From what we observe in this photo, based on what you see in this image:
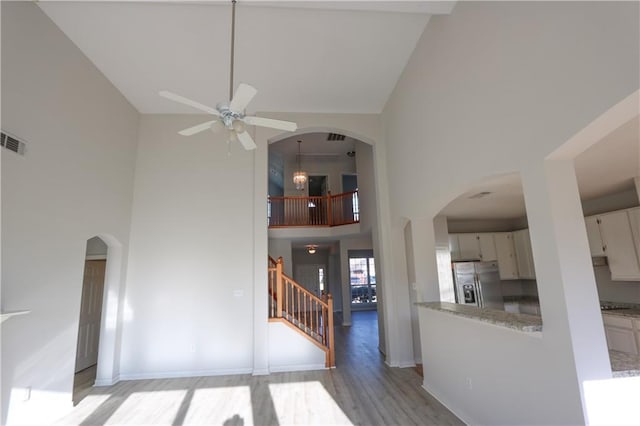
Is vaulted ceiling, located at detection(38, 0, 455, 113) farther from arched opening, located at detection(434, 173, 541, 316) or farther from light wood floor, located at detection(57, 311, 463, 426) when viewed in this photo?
light wood floor, located at detection(57, 311, 463, 426)

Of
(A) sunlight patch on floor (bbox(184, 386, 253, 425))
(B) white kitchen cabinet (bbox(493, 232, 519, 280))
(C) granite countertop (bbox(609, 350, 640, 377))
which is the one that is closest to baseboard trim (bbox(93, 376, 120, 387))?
(A) sunlight patch on floor (bbox(184, 386, 253, 425))

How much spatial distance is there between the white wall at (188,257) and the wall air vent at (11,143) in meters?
2.26

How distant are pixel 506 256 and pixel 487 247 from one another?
1.38 ft

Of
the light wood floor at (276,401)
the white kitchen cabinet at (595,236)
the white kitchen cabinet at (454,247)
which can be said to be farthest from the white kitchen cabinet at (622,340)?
the white kitchen cabinet at (454,247)

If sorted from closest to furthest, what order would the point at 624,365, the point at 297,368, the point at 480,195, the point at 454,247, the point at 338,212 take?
the point at 624,365 < the point at 480,195 < the point at 297,368 < the point at 454,247 < the point at 338,212

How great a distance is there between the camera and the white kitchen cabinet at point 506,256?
6211 millimetres

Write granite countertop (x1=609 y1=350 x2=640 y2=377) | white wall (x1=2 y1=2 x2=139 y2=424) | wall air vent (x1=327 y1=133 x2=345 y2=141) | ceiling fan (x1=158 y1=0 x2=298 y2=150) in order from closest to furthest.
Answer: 1. granite countertop (x1=609 y1=350 x2=640 y2=377)
2. ceiling fan (x1=158 y1=0 x2=298 y2=150)
3. white wall (x1=2 y1=2 x2=139 y2=424)
4. wall air vent (x1=327 y1=133 x2=345 y2=141)

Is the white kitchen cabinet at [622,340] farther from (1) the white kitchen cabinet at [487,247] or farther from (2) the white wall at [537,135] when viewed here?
(1) the white kitchen cabinet at [487,247]

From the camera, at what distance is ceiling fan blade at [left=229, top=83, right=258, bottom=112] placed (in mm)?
2471

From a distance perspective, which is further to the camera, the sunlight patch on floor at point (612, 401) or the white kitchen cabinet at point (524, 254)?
the white kitchen cabinet at point (524, 254)

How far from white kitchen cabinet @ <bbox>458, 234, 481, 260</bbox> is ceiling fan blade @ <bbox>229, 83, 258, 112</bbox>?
530cm

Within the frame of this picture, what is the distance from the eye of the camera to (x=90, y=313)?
546 cm

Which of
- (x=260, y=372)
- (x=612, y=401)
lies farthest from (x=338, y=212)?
(x=612, y=401)

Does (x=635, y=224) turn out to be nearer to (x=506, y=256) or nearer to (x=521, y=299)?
(x=506, y=256)
